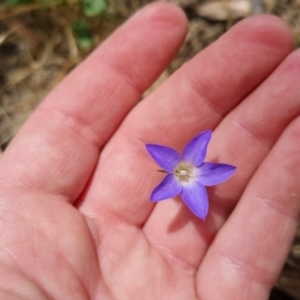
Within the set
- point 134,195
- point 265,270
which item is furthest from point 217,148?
point 265,270

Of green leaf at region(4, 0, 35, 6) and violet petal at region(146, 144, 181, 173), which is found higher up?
green leaf at region(4, 0, 35, 6)

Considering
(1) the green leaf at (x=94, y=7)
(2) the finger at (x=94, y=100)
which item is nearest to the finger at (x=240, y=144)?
(2) the finger at (x=94, y=100)

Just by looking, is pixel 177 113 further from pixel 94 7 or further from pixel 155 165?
pixel 94 7

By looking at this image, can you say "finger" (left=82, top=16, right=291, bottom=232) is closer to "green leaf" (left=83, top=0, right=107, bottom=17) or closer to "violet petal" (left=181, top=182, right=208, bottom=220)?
"violet petal" (left=181, top=182, right=208, bottom=220)

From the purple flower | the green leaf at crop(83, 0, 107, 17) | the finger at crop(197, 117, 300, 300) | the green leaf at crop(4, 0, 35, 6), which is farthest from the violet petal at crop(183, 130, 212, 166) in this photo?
the green leaf at crop(4, 0, 35, 6)

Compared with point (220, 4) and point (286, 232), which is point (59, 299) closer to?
point (286, 232)

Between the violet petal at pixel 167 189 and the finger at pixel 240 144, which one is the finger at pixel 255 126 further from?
the violet petal at pixel 167 189
